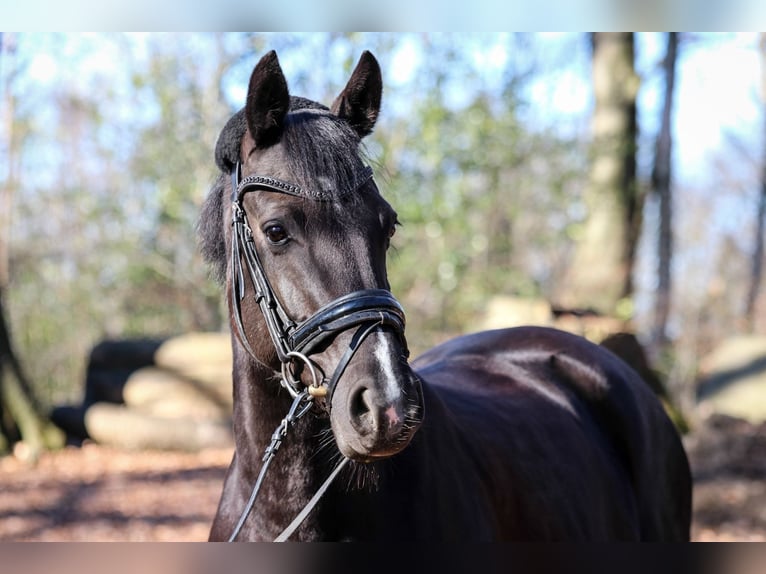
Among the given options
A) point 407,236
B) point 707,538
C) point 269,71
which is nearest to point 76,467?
point 407,236

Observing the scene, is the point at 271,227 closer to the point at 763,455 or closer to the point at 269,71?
the point at 269,71

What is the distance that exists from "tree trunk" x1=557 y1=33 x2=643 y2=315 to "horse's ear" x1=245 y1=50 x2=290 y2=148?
7112 millimetres

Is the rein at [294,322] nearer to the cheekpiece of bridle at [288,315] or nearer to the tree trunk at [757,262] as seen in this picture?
the cheekpiece of bridle at [288,315]

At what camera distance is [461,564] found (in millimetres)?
2312

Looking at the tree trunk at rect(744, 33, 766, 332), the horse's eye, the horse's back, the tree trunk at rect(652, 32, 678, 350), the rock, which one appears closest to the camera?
the horse's eye

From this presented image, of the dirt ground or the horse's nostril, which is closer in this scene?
the horse's nostril

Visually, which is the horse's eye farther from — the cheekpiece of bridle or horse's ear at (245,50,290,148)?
horse's ear at (245,50,290,148)

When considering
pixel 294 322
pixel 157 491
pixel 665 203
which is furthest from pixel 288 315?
pixel 665 203

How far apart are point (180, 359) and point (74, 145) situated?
18.0 ft

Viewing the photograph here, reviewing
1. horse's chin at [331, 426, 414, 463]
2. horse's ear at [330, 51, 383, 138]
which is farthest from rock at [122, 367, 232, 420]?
horse's chin at [331, 426, 414, 463]

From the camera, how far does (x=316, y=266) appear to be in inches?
80.5

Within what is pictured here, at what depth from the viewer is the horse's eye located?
2111mm

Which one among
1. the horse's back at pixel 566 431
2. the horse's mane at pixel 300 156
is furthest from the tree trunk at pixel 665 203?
the horse's mane at pixel 300 156

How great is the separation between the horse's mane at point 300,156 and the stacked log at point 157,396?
6.97m
